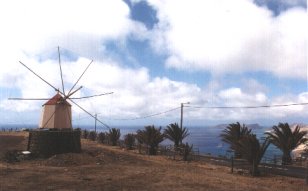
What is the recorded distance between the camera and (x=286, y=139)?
96.1 feet

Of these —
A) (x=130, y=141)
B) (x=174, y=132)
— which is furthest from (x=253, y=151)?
(x=130, y=141)

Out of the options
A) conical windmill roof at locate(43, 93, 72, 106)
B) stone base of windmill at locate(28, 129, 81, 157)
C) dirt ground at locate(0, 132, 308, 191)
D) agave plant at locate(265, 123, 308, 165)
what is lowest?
dirt ground at locate(0, 132, 308, 191)

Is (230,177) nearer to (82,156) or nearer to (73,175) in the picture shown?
(73,175)

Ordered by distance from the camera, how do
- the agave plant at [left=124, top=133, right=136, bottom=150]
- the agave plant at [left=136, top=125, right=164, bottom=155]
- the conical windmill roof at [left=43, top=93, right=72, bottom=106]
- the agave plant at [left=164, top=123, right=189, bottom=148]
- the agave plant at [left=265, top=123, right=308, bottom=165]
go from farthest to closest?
the agave plant at [left=124, top=133, right=136, bottom=150]
the agave plant at [left=164, top=123, right=189, bottom=148]
the agave plant at [left=136, top=125, right=164, bottom=155]
the conical windmill roof at [left=43, top=93, right=72, bottom=106]
the agave plant at [left=265, top=123, right=308, bottom=165]

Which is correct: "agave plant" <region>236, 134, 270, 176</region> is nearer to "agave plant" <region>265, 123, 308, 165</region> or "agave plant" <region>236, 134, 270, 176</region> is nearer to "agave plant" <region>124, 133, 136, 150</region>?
"agave plant" <region>265, 123, 308, 165</region>

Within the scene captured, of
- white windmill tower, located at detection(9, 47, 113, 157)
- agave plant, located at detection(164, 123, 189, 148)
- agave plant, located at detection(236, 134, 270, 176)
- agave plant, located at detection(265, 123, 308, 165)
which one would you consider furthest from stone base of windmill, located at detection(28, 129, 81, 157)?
agave plant, located at detection(265, 123, 308, 165)

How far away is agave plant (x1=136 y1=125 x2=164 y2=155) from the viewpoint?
3584 centimetres

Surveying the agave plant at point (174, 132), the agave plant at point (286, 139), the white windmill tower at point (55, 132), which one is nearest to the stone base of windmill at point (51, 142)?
the white windmill tower at point (55, 132)

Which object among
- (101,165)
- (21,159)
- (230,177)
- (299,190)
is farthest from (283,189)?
(21,159)

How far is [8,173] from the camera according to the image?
21.2m

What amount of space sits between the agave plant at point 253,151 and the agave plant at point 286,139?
596cm

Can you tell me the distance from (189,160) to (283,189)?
42.5 feet

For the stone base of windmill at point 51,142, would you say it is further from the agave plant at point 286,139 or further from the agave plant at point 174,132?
the agave plant at point 286,139

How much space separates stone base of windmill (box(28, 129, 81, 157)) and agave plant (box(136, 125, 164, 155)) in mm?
7042
